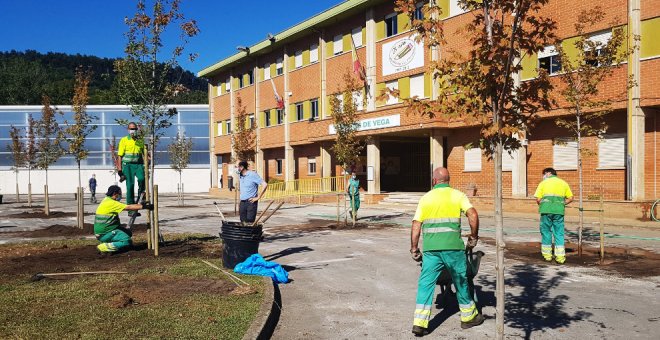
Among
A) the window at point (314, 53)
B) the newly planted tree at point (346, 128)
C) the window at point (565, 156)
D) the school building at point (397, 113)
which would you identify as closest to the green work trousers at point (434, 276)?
the school building at point (397, 113)

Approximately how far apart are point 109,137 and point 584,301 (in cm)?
5811

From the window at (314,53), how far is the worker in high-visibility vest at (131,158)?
2498 cm

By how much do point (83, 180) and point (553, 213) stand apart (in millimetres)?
56906

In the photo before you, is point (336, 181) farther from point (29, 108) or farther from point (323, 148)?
point (29, 108)

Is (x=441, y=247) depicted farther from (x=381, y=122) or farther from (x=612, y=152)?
(x=381, y=122)

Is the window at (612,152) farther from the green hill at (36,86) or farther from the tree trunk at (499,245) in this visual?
the green hill at (36,86)

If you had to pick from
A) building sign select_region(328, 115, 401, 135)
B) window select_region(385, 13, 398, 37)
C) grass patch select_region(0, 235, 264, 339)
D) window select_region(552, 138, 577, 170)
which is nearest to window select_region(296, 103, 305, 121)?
building sign select_region(328, 115, 401, 135)

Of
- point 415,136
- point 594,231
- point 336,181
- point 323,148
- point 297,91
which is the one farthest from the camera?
point 297,91

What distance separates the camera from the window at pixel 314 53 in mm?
34438

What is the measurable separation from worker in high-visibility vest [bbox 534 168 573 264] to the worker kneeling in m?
7.53

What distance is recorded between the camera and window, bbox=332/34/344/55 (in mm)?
32156

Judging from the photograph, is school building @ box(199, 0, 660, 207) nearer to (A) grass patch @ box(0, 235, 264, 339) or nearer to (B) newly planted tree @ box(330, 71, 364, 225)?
(B) newly planted tree @ box(330, 71, 364, 225)

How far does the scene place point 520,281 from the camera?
8148mm

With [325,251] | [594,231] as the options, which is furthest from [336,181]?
[325,251]
